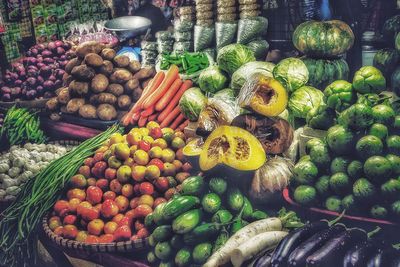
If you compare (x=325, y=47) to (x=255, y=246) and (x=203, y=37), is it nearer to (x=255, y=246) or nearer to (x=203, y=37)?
(x=203, y=37)

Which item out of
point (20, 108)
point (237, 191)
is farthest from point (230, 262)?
point (20, 108)

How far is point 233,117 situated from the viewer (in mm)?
3293

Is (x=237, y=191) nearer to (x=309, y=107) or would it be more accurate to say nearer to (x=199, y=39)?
(x=309, y=107)

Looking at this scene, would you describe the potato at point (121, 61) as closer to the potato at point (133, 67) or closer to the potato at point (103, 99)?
the potato at point (133, 67)

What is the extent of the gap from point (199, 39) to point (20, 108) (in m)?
1.77

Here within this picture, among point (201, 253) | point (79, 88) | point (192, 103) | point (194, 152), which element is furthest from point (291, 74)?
point (79, 88)

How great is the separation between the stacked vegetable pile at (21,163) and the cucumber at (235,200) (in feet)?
Answer: 5.99

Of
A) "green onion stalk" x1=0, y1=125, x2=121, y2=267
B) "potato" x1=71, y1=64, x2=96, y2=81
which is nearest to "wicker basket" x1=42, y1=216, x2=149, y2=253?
"green onion stalk" x1=0, y1=125, x2=121, y2=267

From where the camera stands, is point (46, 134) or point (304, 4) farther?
point (46, 134)

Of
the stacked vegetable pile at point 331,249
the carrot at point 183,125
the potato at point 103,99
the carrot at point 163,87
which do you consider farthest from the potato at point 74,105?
the stacked vegetable pile at point 331,249

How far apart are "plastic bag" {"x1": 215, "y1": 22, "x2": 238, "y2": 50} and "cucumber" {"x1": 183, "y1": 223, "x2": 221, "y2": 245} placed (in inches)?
89.6

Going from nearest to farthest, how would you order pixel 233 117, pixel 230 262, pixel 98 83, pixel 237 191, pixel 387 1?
pixel 230 262 → pixel 237 191 → pixel 233 117 → pixel 387 1 → pixel 98 83

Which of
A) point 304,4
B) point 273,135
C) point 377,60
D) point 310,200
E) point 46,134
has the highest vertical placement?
point 304,4

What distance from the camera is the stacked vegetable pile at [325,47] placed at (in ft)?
11.8
